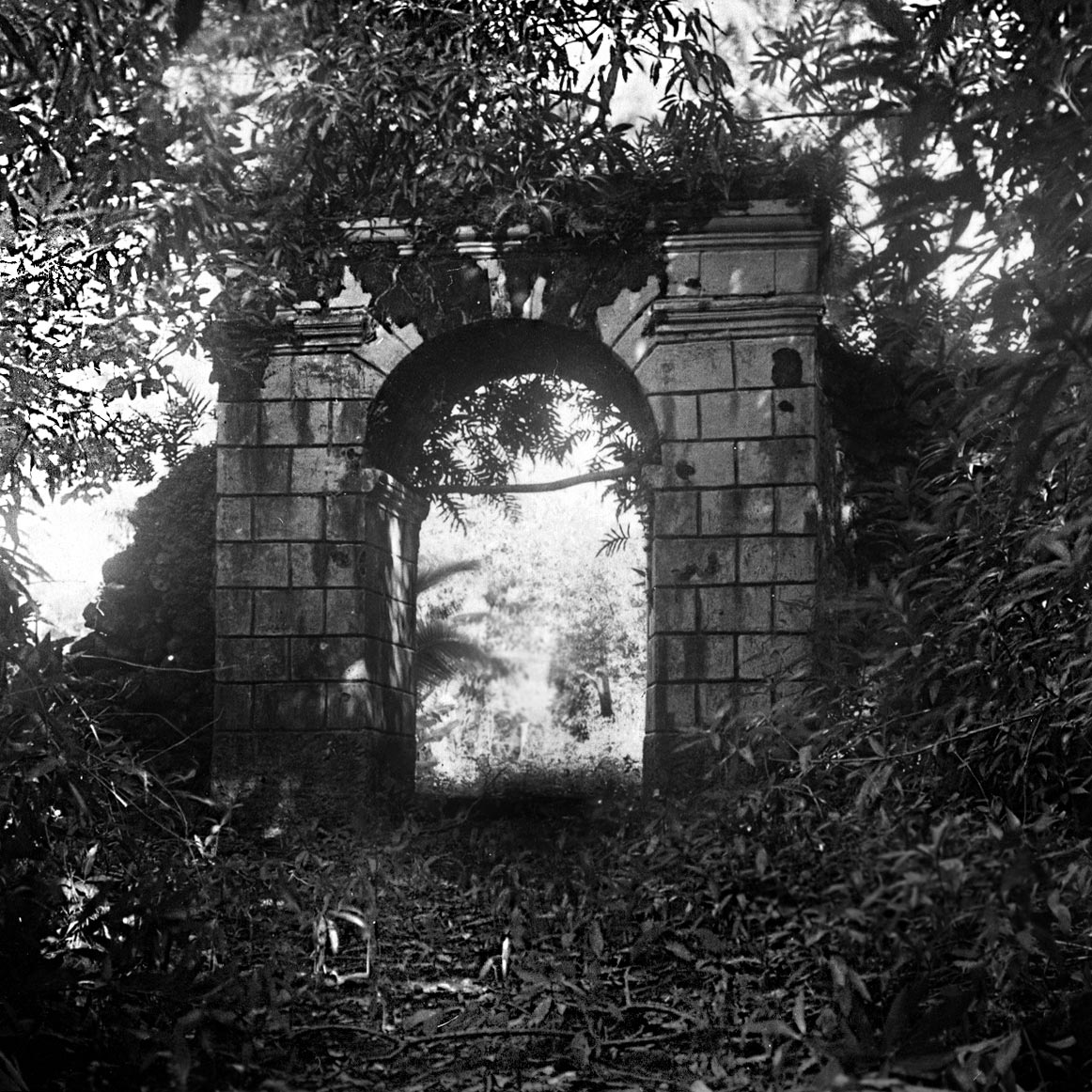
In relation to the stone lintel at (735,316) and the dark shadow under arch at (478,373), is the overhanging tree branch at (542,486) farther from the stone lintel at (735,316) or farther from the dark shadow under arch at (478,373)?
the stone lintel at (735,316)

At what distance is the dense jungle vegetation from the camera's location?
2824 mm

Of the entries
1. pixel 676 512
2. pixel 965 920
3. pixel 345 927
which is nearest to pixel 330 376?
pixel 676 512

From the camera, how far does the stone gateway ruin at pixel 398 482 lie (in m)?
6.37

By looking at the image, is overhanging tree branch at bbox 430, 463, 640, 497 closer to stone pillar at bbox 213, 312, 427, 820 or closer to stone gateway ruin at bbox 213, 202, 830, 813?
stone gateway ruin at bbox 213, 202, 830, 813

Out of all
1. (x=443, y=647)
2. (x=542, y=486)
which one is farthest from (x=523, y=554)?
(x=542, y=486)

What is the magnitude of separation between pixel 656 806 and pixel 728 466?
6.00 feet

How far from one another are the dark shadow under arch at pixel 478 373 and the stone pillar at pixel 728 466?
0.92 ft

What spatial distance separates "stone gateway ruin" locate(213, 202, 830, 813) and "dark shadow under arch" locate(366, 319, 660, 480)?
0.02 metres

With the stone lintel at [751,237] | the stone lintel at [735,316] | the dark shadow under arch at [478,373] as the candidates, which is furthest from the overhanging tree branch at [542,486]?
the stone lintel at [751,237]

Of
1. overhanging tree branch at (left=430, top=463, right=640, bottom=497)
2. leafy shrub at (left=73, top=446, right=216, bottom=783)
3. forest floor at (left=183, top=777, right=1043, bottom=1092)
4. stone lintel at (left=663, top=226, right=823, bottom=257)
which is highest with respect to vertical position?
stone lintel at (left=663, top=226, right=823, bottom=257)

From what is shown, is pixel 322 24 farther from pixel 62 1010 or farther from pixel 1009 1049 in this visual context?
pixel 1009 1049

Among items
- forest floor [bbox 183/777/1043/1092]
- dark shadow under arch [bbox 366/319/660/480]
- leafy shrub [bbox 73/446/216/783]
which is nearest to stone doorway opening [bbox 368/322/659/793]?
dark shadow under arch [bbox 366/319/660/480]

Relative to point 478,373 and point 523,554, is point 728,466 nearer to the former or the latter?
point 478,373

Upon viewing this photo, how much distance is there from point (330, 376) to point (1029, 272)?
4.42m
